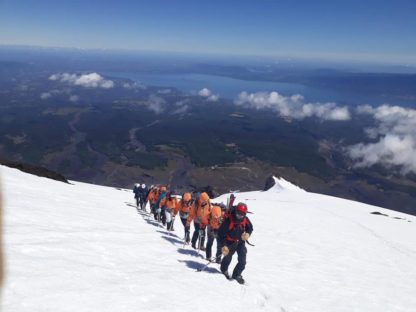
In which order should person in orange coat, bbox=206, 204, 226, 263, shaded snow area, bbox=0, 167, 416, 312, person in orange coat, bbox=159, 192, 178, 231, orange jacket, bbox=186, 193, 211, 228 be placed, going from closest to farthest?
1. shaded snow area, bbox=0, 167, 416, 312
2. person in orange coat, bbox=206, 204, 226, 263
3. orange jacket, bbox=186, 193, 211, 228
4. person in orange coat, bbox=159, 192, 178, 231

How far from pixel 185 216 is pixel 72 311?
11.6 m

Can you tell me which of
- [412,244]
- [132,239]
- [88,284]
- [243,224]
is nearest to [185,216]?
[132,239]

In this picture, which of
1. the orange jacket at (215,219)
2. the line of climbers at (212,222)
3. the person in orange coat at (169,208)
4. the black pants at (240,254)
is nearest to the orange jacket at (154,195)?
the line of climbers at (212,222)

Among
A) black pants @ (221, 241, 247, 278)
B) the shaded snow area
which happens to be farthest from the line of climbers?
the shaded snow area

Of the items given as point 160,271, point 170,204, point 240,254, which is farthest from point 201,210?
point 170,204

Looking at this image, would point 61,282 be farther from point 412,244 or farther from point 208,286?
point 412,244

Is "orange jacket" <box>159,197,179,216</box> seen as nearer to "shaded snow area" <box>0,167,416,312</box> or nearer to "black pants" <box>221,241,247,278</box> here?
"shaded snow area" <box>0,167,416,312</box>

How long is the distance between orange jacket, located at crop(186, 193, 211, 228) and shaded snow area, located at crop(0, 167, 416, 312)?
4.81 ft

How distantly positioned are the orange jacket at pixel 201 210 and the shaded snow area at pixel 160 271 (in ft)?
4.81

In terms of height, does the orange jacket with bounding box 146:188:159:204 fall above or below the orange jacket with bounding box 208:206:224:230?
below

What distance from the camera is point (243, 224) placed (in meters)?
12.7

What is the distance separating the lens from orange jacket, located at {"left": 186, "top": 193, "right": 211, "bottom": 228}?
1641cm

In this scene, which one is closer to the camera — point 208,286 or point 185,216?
point 208,286

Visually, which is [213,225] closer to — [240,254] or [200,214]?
[200,214]
